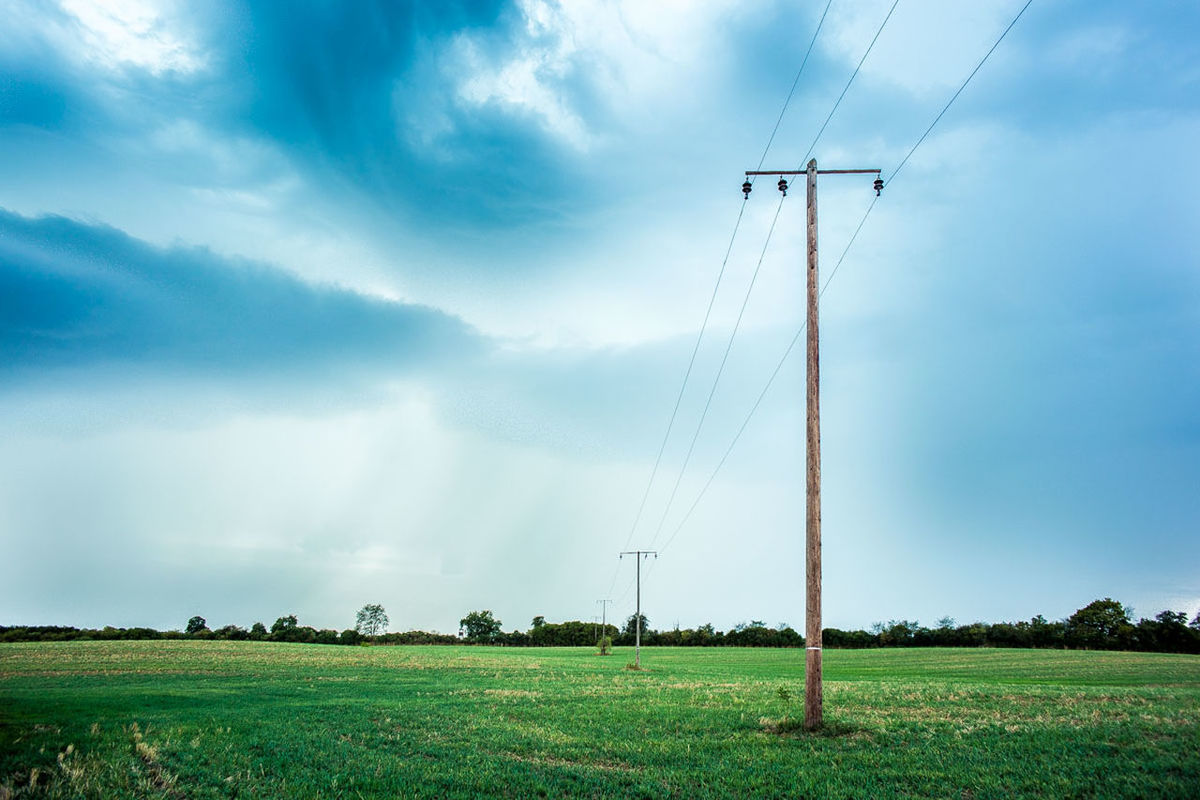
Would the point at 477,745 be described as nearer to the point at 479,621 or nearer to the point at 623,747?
the point at 623,747

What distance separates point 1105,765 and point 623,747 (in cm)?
900

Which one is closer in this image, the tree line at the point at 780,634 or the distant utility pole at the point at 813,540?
the distant utility pole at the point at 813,540

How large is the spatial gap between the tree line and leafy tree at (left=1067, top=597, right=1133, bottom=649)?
13 centimetres

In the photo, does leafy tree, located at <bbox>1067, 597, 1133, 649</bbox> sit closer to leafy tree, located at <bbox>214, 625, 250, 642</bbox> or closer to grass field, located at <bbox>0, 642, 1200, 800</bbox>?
grass field, located at <bbox>0, 642, 1200, 800</bbox>

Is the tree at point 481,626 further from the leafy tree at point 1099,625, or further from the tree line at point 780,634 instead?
the leafy tree at point 1099,625

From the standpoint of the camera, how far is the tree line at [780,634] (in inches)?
3740

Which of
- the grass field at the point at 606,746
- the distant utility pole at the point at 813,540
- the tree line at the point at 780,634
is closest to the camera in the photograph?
the grass field at the point at 606,746

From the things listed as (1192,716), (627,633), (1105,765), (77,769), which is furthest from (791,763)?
(627,633)

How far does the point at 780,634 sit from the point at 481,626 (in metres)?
93.8

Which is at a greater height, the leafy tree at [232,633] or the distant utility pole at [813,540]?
the distant utility pole at [813,540]

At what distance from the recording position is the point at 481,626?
19250cm

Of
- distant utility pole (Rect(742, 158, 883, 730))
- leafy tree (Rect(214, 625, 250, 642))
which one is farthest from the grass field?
leafy tree (Rect(214, 625, 250, 642))

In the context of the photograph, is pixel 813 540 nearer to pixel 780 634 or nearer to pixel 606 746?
pixel 606 746

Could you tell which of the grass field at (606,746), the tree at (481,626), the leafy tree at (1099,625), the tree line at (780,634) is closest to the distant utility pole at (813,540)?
the grass field at (606,746)
